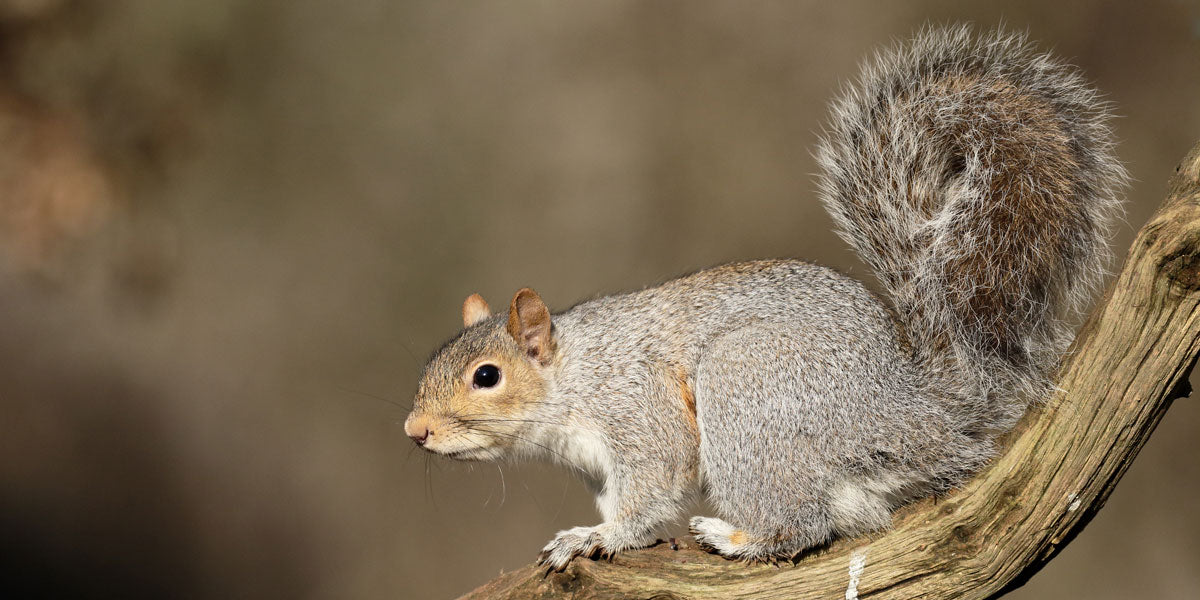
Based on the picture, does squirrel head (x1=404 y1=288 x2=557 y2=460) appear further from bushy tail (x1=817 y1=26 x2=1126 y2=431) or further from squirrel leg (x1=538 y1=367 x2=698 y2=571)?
bushy tail (x1=817 y1=26 x2=1126 y2=431)

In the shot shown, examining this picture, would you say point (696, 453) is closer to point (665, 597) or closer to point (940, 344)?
point (665, 597)

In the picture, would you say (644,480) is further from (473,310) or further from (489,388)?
(473,310)

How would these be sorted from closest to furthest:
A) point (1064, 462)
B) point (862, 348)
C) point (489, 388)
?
1. point (1064, 462)
2. point (862, 348)
3. point (489, 388)

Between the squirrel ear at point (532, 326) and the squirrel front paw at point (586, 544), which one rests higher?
the squirrel ear at point (532, 326)

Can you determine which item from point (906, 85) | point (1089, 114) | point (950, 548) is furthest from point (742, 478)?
point (1089, 114)

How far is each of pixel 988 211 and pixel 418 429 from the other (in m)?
1.09

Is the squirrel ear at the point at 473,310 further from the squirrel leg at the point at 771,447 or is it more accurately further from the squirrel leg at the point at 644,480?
the squirrel leg at the point at 771,447

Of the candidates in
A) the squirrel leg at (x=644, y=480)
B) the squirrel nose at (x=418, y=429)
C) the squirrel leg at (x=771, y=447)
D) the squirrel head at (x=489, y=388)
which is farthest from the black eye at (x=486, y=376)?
the squirrel leg at (x=771, y=447)

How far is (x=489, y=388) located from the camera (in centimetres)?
181

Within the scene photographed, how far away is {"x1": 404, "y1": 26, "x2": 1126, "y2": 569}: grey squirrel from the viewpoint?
1.61 metres

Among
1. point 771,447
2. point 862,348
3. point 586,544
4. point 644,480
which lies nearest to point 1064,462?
point 862,348

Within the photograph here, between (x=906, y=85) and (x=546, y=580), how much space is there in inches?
44.7

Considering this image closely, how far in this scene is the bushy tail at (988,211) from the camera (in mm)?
1617

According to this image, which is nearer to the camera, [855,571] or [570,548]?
[855,571]
